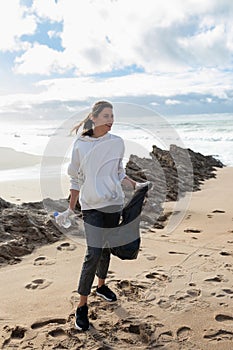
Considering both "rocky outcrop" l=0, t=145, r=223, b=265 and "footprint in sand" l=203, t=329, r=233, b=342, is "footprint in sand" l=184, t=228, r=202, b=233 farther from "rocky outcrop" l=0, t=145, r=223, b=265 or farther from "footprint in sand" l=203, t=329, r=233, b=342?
"footprint in sand" l=203, t=329, r=233, b=342

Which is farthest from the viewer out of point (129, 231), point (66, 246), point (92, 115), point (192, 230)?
point (192, 230)

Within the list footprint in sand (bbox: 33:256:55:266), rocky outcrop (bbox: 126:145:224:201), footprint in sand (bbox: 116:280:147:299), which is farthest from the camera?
rocky outcrop (bbox: 126:145:224:201)

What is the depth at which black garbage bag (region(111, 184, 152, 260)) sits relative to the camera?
129 inches

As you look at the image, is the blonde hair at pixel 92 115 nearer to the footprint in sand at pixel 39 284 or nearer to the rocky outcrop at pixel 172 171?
the footprint in sand at pixel 39 284

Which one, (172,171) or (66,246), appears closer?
(66,246)

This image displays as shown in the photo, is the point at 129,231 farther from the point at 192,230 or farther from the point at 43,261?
the point at 192,230

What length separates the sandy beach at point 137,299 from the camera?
2908mm

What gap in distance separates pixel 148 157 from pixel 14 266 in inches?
265

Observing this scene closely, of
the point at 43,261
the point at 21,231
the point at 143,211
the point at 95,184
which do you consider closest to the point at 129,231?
the point at 95,184

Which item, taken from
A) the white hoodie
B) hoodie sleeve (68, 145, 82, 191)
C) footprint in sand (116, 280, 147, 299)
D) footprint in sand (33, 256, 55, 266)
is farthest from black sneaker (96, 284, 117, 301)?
footprint in sand (33, 256, 55, 266)

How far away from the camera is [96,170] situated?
3102 mm

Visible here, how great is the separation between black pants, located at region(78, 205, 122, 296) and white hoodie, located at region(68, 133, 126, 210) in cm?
6

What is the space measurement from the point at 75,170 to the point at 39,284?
1401mm

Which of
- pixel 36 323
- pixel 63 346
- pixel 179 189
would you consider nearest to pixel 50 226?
pixel 36 323
